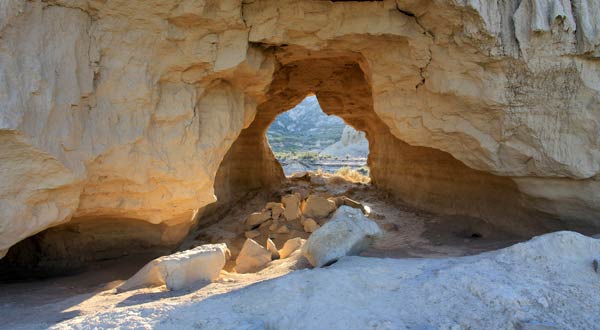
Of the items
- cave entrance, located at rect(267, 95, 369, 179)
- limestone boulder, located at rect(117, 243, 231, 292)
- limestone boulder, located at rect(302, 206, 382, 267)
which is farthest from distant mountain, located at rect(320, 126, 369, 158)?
limestone boulder, located at rect(117, 243, 231, 292)

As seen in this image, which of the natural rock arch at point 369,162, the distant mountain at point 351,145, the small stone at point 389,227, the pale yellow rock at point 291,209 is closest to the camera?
the natural rock arch at point 369,162

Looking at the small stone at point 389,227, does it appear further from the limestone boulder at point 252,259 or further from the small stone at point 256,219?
the limestone boulder at point 252,259

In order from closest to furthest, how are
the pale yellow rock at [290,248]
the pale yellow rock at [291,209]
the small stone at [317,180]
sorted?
the pale yellow rock at [290,248]
the pale yellow rock at [291,209]
the small stone at [317,180]

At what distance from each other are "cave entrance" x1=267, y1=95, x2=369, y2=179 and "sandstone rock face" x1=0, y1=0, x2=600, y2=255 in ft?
25.3

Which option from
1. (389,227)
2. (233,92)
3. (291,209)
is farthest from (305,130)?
(233,92)

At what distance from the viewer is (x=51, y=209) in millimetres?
3422

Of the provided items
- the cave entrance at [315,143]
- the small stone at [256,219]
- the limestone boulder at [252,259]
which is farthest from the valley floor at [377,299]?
the cave entrance at [315,143]

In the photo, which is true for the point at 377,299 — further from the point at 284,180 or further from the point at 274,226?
the point at 284,180

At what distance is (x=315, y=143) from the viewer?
39.5 m

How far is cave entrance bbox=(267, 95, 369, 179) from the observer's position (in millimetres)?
21547

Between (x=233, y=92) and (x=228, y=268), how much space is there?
89.5 inches

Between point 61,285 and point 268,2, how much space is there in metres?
3.77

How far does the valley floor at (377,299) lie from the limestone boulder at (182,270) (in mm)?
106

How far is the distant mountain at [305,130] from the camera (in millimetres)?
38188
